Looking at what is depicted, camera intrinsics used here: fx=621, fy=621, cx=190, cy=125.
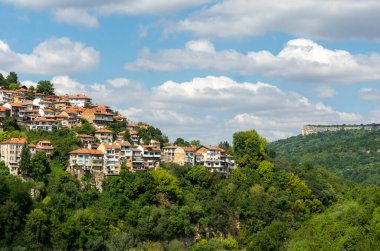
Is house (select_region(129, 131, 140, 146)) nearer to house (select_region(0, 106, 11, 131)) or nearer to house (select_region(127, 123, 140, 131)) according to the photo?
house (select_region(127, 123, 140, 131))

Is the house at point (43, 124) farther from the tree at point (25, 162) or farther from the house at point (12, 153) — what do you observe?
the tree at point (25, 162)

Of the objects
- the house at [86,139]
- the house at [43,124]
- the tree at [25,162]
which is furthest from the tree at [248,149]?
the tree at [25,162]

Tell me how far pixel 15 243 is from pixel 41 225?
3510 millimetres

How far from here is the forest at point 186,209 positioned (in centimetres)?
6706

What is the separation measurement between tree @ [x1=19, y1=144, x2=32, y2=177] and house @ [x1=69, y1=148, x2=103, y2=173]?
588cm

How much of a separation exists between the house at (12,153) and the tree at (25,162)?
50.6 inches

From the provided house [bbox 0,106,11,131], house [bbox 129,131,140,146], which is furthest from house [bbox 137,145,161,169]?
house [bbox 0,106,11,131]

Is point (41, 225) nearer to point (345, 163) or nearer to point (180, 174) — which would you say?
point (180, 174)

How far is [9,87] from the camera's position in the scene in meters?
108

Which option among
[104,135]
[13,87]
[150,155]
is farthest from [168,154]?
[13,87]

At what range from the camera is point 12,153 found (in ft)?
255

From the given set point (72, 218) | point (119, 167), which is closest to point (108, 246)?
point (72, 218)

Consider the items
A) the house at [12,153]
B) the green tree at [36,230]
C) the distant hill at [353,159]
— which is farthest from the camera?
the distant hill at [353,159]

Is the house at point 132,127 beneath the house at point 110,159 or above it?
above
